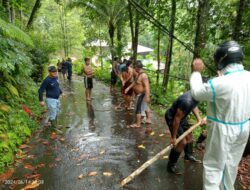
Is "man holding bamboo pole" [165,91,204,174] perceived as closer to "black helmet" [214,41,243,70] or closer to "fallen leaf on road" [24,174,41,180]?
"black helmet" [214,41,243,70]

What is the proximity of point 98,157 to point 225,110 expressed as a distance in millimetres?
3360

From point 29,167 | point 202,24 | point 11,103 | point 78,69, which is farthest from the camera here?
point 78,69

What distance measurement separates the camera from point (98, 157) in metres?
5.62

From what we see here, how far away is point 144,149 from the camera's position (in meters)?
6.02

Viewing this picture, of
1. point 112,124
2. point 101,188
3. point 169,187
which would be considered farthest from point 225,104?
point 112,124

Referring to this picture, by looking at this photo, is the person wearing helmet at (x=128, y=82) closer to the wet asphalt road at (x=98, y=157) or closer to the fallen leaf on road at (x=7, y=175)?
the wet asphalt road at (x=98, y=157)

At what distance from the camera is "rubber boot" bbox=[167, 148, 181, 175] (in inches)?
188

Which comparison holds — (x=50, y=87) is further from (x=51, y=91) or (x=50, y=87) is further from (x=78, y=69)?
(x=78, y=69)

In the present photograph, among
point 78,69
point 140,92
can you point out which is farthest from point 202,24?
point 78,69

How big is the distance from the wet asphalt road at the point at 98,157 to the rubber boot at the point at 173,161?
11 cm

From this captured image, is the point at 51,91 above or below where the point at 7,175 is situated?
above

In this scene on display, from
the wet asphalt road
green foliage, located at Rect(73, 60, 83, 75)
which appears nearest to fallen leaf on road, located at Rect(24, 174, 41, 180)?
the wet asphalt road

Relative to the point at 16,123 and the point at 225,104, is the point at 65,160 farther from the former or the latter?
the point at 225,104

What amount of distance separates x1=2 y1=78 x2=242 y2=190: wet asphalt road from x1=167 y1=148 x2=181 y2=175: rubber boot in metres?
0.11
